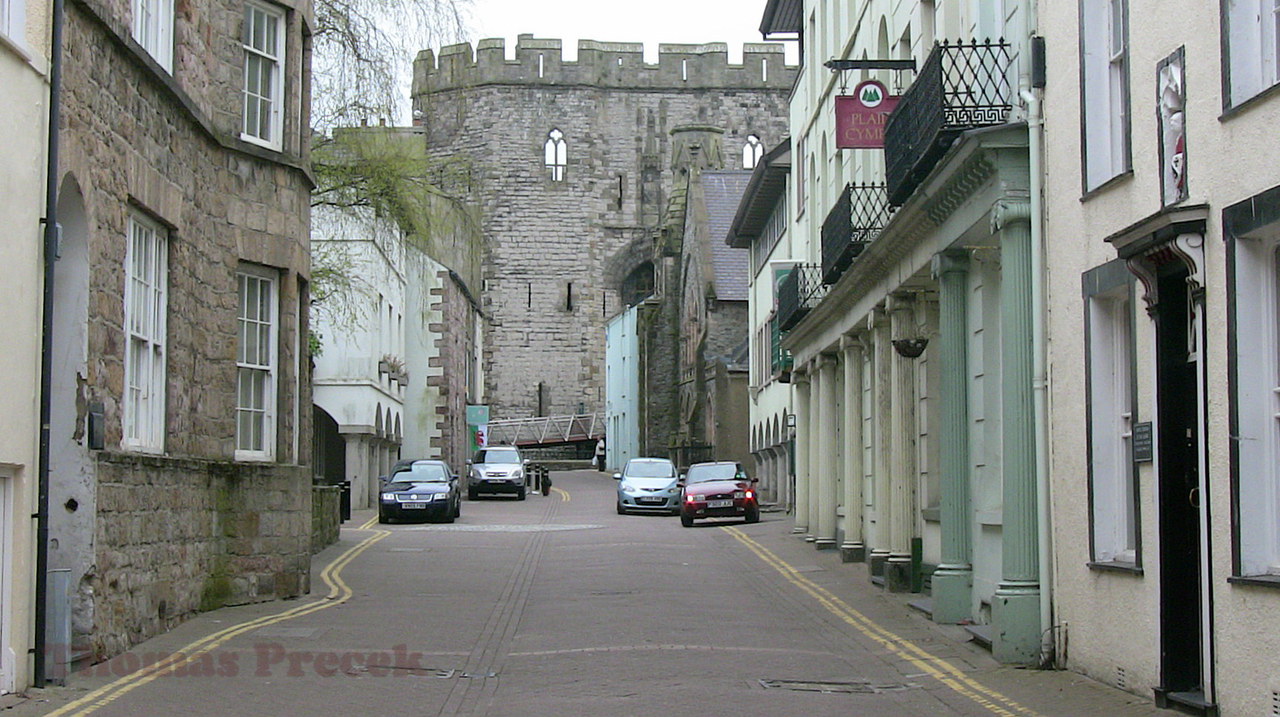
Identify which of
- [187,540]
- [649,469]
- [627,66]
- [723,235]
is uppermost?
[627,66]

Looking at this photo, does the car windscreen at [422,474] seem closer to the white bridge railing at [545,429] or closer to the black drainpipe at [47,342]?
the black drainpipe at [47,342]

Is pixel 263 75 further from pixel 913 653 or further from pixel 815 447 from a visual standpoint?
pixel 815 447

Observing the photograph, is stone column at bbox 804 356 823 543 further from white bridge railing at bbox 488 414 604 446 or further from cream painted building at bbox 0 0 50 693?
white bridge railing at bbox 488 414 604 446

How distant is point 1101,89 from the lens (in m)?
12.3

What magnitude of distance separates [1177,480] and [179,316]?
973cm

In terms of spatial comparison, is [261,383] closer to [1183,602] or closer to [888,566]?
[888,566]

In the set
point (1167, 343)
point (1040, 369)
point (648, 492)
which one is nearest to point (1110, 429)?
point (1167, 343)

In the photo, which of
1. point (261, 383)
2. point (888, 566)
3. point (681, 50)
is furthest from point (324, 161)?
point (681, 50)

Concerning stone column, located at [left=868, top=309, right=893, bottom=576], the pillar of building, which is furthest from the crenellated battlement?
stone column, located at [left=868, top=309, right=893, bottom=576]

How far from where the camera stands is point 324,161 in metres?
23.9

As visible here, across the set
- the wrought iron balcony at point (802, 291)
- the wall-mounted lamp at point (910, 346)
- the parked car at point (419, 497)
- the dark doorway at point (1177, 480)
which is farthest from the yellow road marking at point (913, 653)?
the parked car at point (419, 497)

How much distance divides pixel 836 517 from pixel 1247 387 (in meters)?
18.0

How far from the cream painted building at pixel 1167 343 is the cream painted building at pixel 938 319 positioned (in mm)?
532

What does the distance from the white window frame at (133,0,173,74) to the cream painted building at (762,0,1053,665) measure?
23.1ft
